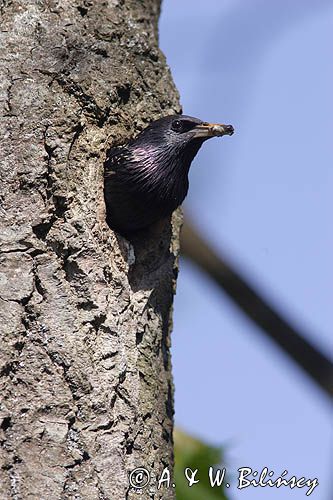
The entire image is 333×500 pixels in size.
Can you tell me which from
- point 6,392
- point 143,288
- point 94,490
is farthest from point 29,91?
point 94,490

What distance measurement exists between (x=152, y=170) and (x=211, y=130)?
25 cm

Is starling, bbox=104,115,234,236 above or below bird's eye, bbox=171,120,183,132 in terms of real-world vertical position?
below

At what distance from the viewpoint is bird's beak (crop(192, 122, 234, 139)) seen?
3729 mm

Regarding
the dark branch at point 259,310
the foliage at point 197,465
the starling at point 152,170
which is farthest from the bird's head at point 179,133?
the dark branch at point 259,310

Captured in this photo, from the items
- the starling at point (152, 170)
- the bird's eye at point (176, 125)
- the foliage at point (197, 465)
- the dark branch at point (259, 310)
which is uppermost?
the dark branch at point (259, 310)

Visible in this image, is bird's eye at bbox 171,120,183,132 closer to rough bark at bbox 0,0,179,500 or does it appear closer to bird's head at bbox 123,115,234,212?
bird's head at bbox 123,115,234,212

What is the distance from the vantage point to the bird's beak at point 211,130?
12.2 ft

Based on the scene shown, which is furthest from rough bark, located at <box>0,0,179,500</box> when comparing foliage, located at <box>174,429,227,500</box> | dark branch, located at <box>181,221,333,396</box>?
dark branch, located at <box>181,221,333,396</box>

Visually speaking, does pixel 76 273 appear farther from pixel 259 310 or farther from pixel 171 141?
pixel 259 310

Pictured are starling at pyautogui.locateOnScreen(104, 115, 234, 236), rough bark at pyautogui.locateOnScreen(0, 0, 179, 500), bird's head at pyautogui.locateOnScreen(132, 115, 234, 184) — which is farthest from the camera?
bird's head at pyautogui.locateOnScreen(132, 115, 234, 184)

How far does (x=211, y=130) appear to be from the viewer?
380 centimetres

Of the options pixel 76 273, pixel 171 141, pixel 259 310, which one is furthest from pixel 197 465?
pixel 259 310

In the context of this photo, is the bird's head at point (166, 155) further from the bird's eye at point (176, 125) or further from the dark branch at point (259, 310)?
the dark branch at point (259, 310)

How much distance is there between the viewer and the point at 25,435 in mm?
3014
